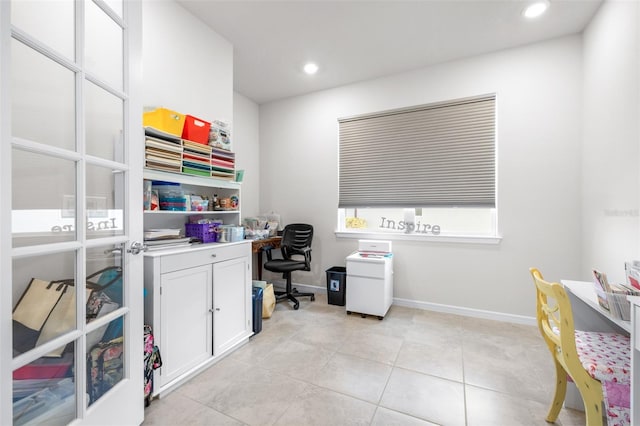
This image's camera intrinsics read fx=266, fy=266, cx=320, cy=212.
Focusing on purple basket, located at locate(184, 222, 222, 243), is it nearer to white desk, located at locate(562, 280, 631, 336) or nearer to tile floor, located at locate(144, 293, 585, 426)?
tile floor, located at locate(144, 293, 585, 426)

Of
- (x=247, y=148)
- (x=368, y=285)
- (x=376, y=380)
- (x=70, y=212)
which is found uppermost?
(x=247, y=148)

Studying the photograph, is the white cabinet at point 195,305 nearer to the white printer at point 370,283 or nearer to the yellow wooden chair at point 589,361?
the white printer at point 370,283

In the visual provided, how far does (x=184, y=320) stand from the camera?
1866 mm

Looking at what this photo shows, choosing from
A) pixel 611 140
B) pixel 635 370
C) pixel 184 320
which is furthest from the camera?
pixel 611 140

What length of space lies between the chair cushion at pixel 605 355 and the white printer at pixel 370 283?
1.60 m

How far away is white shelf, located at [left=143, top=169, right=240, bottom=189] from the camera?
185 centimetres

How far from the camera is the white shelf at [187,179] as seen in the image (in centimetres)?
185

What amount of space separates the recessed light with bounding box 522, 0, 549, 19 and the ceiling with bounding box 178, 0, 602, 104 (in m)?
0.05

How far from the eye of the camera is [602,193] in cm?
222

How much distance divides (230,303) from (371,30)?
2847mm

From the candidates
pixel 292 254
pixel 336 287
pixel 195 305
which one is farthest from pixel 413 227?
pixel 195 305

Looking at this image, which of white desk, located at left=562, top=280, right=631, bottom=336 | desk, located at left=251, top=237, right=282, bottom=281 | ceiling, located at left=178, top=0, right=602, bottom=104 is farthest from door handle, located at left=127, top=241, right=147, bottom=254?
white desk, located at left=562, top=280, right=631, bottom=336

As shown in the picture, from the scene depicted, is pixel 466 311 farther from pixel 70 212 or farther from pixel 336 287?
pixel 70 212

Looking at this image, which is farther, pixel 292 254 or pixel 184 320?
pixel 292 254
